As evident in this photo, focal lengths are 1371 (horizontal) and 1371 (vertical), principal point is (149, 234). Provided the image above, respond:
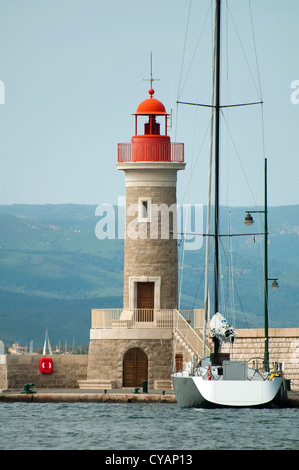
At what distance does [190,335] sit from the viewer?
161 ft

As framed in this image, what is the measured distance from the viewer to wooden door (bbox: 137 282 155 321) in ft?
166

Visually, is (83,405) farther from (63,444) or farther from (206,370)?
(63,444)

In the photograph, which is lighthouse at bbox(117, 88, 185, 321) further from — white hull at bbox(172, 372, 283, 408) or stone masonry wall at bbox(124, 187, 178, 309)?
white hull at bbox(172, 372, 283, 408)

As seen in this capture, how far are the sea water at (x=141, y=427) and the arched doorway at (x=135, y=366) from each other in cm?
401

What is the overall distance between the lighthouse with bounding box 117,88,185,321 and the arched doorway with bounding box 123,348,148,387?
1.44 m

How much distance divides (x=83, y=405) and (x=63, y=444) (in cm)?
1019

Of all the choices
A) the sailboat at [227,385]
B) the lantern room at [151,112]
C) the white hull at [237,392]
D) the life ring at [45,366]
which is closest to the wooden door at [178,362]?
the life ring at [45,366]

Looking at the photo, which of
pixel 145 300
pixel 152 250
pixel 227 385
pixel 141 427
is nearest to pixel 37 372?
pixel 145 300

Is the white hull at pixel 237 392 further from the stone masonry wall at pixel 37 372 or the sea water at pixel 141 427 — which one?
the stone masonry wall at pixel 37 372

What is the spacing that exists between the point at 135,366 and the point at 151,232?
194 inches

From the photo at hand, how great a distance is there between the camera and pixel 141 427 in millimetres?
38656

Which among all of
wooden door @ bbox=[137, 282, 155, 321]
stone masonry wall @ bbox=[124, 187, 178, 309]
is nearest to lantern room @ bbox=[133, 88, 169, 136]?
stone masonry wall @ bbox=[124, 187, 178, 309]
